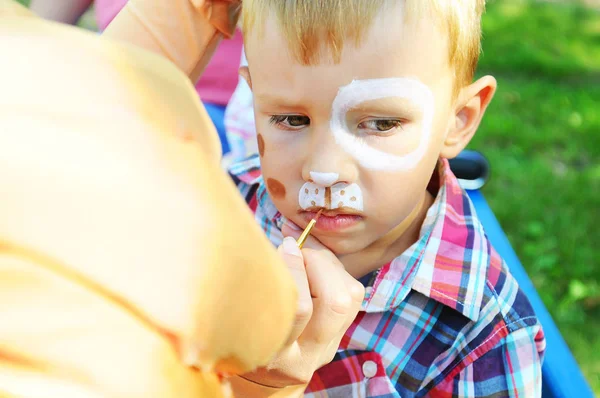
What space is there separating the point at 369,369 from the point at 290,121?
15.4 inches

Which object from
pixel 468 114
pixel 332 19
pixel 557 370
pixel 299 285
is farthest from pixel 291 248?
pixel 557 370

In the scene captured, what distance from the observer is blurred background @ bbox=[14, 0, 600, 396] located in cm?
178

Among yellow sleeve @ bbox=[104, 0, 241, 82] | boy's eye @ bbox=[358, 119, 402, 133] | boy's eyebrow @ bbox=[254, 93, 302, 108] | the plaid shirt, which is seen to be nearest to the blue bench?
the plaid shirt

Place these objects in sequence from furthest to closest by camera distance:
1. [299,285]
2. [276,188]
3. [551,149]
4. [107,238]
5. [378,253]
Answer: [551,149]
[378,253]
[276,188]
[299,285]
[107,238]

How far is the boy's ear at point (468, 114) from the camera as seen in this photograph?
3.00ft

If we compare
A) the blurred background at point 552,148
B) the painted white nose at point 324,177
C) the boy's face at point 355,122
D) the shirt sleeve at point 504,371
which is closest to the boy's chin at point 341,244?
the boy's face at point 355,122

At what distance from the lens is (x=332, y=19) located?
77cm

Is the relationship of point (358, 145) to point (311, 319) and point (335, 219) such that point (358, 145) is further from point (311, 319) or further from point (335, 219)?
point (311, 319)

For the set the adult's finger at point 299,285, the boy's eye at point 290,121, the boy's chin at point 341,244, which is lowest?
the boy's chin at point 341,244

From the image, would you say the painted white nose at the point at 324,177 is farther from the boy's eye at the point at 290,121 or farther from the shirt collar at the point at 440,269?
the shirt collar at the point at 440,269

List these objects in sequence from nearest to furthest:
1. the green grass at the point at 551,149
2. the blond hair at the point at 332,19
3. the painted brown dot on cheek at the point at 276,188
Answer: the blond hair at the point at 332,19, the painted brown dot on cheek at the point at 276,188, the green grass at the point at 551,149

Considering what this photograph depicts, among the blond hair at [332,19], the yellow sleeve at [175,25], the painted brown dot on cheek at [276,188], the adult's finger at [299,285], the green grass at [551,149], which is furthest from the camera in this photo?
the green grass at [551,149]

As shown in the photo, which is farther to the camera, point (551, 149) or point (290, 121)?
point (551, 149)

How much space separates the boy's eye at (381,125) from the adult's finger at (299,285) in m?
0.21
